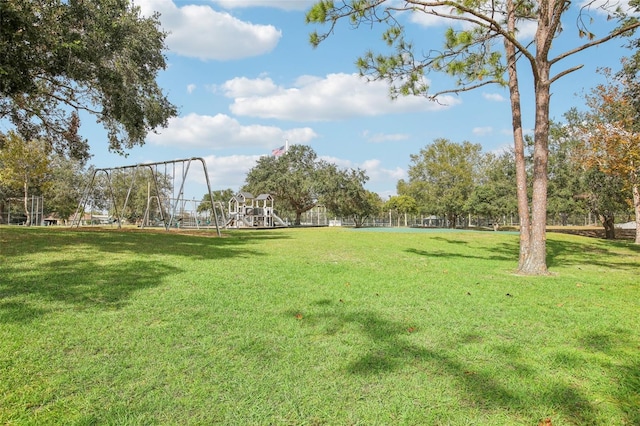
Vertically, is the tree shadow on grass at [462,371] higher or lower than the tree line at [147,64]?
lower

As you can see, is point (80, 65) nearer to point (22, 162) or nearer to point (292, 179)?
point (22, 162)

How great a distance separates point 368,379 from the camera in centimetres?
275

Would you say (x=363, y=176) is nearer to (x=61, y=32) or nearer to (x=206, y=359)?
(x=61, y=32)

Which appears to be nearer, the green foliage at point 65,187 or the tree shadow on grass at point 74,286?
the tree shadow on grass at point 74,286

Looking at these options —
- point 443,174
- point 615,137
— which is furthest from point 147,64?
point 443,174

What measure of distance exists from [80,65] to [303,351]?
28.6 feet

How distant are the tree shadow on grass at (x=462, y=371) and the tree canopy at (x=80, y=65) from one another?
750 cm

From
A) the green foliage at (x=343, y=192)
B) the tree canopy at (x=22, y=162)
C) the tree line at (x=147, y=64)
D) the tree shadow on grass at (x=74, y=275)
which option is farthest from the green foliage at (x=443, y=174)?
the tree shadow on grass at (x=74, y=275)

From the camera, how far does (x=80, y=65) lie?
8.80 metres

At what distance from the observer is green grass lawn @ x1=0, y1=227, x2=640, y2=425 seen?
93.4 inches

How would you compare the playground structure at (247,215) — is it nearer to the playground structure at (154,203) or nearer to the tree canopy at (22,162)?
the playground structure at (154,203)

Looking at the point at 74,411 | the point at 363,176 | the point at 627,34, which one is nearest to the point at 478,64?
the point at 627,34

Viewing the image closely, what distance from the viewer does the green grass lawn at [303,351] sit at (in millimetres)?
2371

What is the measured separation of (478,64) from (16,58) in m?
8.49
